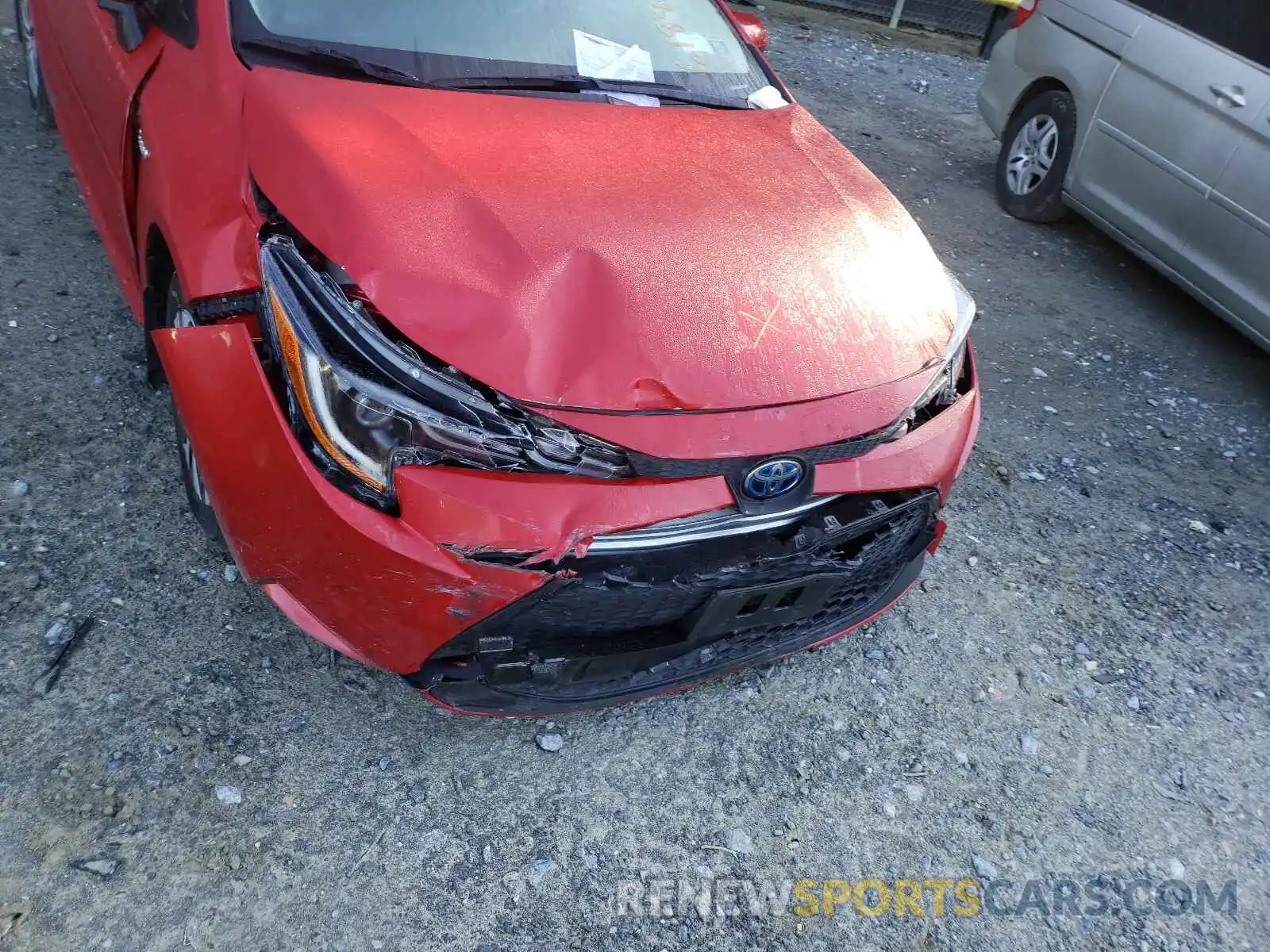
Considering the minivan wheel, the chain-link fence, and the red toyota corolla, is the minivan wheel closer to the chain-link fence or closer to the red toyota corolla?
the red toyota corolla

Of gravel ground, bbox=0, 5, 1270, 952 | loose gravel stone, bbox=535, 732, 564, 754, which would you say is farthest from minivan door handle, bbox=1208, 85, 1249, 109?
loose gravel stone, bbox=535, 732, 564, 754

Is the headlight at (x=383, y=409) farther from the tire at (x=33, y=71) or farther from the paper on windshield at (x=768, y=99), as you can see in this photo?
the tire at (x=33, y=71)

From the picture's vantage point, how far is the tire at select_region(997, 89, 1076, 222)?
489 centimetres

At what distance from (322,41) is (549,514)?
133 centimetres

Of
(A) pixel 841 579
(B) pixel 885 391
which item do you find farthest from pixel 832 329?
(A) pixel 841 579

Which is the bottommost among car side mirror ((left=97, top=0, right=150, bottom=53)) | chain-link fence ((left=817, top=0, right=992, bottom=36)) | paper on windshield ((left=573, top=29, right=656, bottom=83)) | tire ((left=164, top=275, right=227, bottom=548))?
tire ((left=164, top=275, right=227, bottom=548))

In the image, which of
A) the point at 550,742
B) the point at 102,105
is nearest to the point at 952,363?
the point at 550,742

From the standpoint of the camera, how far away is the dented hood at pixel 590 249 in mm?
1717

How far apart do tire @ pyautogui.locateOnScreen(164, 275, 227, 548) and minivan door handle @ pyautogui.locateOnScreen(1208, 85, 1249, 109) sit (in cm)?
425

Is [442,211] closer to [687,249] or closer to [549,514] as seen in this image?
[687,249]

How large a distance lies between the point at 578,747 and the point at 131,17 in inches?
84.1

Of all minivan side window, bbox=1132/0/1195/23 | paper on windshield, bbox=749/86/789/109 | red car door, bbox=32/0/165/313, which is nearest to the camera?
red car door, bbox=32/0/165/313

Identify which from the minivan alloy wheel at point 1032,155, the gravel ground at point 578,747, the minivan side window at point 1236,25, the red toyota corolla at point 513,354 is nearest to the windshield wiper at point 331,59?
the red toyota corolla at point 513,354

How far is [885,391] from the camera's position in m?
1.93
